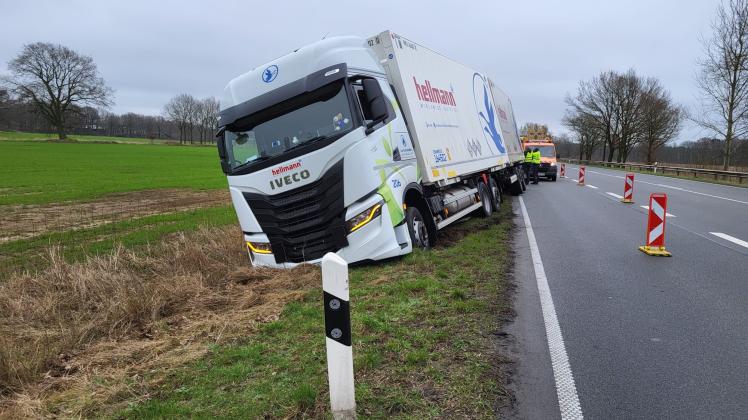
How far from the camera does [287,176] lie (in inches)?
255

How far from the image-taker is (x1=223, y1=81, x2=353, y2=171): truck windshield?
256 inches

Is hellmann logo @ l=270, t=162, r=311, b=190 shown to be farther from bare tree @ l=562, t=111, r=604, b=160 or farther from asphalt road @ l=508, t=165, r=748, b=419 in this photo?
bare tree @ l=562, t=111, r=604, b=160

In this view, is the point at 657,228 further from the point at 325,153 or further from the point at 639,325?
the point at 325,153

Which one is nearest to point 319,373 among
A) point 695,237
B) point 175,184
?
point 695,237

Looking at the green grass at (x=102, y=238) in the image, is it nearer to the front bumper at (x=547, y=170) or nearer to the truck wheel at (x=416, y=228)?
the truck wheel at (x=416, y=228)

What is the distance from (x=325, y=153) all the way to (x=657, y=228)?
5.37 metres

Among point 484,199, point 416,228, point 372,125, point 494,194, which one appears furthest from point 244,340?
point 494,194

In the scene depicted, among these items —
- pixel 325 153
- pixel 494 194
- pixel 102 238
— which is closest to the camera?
pixel 325 153

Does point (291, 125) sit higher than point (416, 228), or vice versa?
point (291, 125)

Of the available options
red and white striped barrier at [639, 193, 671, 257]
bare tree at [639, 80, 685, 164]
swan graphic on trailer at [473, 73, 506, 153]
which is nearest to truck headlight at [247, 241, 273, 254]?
red and white striped barrier at [639, 193, 671, 257]

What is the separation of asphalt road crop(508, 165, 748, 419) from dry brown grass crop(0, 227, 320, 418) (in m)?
2.70

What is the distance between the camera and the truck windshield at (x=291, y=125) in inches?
256

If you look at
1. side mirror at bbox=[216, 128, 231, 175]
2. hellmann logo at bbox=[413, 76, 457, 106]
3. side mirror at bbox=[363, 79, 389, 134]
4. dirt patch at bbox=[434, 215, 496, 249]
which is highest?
hellmann logo at bbox=[413, 76, 457, 106]

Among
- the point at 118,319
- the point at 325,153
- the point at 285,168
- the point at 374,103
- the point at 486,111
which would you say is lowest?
the point at 118,319
